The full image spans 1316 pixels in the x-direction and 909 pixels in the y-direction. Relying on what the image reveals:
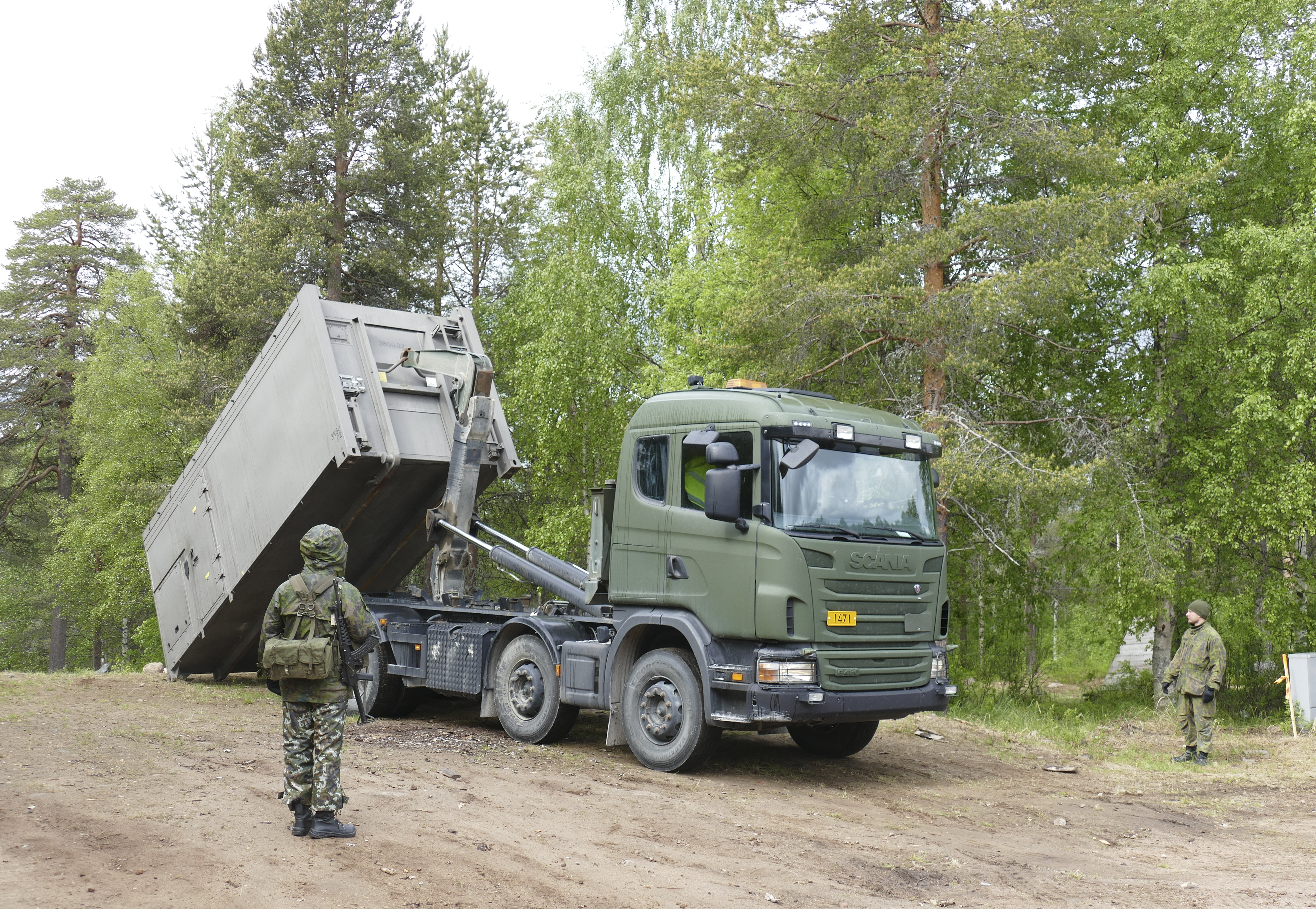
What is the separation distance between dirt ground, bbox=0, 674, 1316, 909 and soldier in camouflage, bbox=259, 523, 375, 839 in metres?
0.16

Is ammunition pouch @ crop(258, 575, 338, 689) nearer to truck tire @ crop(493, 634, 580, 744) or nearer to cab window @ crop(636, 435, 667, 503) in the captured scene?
cab window @ crop(636, 435, 667, 503)

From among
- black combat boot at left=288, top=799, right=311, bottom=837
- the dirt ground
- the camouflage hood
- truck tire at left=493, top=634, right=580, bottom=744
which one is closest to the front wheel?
the dirt ground

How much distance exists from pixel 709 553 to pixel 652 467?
0.94 metres

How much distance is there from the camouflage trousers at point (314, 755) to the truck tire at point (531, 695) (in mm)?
3335

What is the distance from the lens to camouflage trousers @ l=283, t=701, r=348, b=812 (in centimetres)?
504

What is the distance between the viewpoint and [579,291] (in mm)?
20922

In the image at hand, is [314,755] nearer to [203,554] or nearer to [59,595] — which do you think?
[203,554]

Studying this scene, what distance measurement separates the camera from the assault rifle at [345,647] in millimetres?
5152

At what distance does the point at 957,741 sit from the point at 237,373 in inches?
638

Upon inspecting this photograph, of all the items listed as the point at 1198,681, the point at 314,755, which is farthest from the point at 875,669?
the point at 1198,681

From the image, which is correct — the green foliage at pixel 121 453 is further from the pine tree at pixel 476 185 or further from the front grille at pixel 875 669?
the front grille at pixel 875 669

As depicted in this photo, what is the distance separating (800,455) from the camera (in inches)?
274

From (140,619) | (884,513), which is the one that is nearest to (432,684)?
(884,513)

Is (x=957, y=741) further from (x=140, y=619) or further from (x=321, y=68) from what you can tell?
(x=140, y=619)
